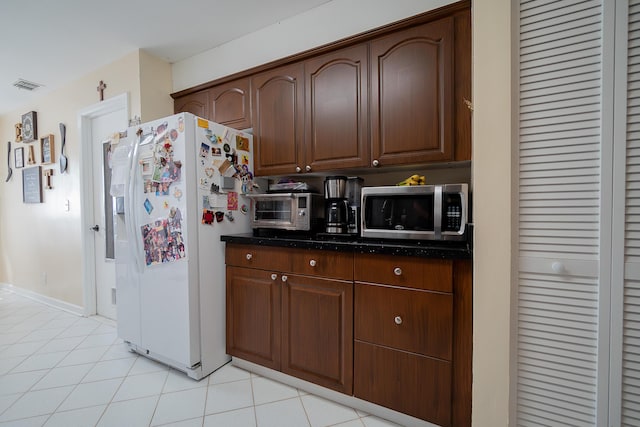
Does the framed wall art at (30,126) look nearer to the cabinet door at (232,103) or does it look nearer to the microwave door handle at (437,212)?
the cabinet door at (232,103)

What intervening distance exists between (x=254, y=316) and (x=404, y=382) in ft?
3.13

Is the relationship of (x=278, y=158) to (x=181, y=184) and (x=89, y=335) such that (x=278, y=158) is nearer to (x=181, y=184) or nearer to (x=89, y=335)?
(x=181, y=184)

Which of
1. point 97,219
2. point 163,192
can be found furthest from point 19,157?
point 163,192

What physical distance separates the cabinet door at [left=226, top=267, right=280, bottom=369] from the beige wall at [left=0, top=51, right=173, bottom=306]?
1751 millimetres

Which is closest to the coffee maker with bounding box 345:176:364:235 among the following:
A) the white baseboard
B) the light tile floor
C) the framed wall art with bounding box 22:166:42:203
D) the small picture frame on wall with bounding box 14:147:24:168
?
the light tile floor

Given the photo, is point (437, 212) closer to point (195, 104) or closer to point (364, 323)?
point (364, 323)

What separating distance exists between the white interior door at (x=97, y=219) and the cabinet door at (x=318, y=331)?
2.16 metres

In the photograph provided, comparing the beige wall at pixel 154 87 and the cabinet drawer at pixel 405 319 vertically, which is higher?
the beige wall at pixel 154 87

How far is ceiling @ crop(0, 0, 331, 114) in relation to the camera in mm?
1804

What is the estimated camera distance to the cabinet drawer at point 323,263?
1.39 m

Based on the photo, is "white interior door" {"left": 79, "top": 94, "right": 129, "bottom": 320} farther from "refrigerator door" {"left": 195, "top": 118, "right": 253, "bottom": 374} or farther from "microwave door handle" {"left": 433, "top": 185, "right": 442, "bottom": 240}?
"microwave door handle" {"left": 433, "top": 185, "right": 442, "bottom": 240}

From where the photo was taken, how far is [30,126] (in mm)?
3186

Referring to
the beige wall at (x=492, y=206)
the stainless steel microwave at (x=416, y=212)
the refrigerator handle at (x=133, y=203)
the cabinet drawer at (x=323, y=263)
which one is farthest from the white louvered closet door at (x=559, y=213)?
the refrigerator handle at (x=133, y=203)

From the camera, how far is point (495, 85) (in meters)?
0.94
